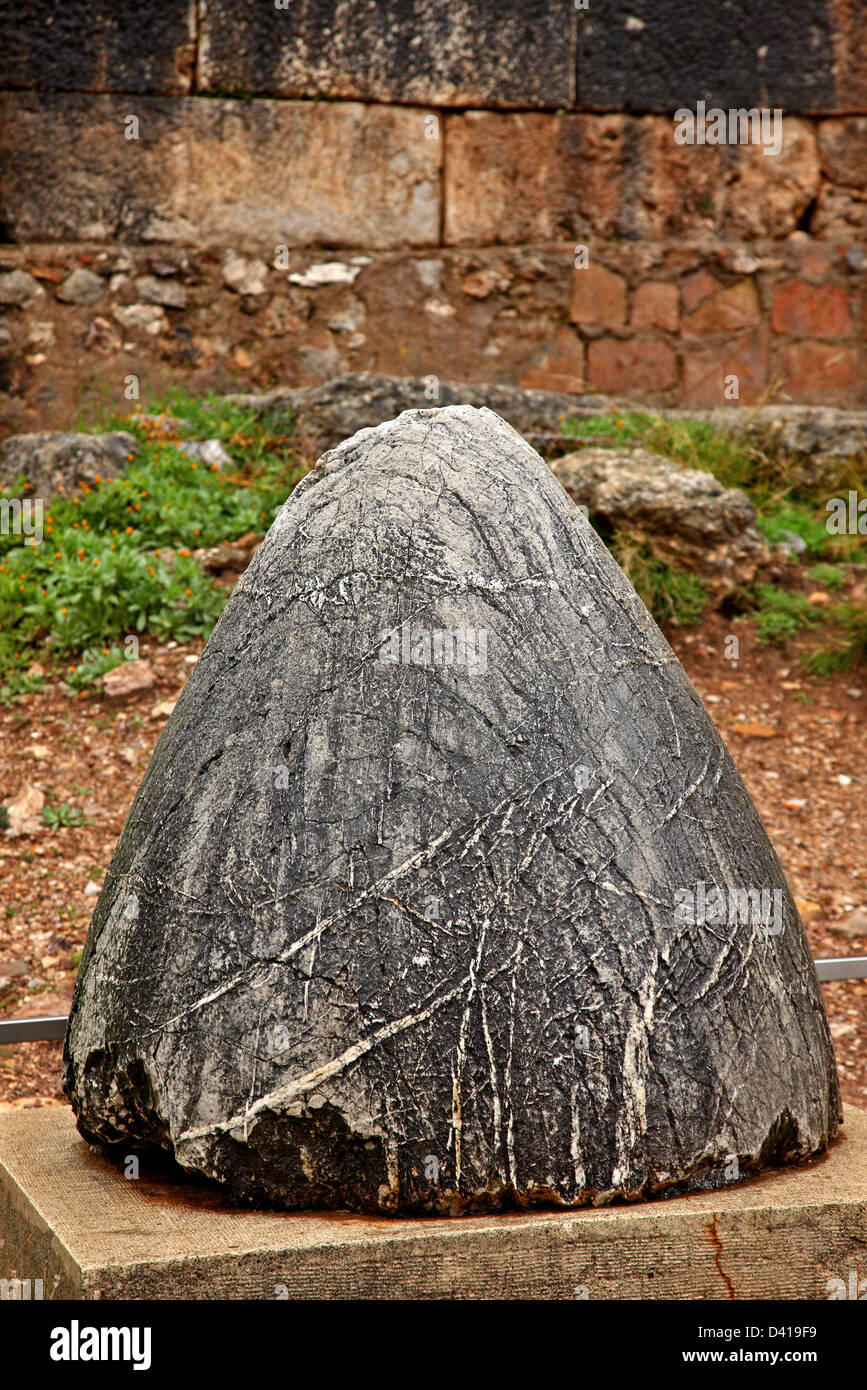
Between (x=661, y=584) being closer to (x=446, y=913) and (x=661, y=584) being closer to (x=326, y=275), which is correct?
(x=326, y=275)

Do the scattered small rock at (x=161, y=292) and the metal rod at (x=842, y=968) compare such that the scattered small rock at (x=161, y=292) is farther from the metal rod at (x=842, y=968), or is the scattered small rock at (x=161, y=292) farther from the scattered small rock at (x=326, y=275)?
the metal rod at (x=842, y=968)

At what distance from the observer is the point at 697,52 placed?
6.76 m

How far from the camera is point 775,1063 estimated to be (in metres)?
1.65

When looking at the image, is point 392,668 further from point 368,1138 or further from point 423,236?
point 423,236

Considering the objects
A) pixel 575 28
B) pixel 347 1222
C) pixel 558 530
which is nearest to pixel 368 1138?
pixel 347 1222

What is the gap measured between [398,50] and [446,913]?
20.9 ft

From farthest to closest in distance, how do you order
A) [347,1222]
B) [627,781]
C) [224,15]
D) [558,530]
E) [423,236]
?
[423,236] → [224,15] → [558,530] → [627,781] → [347,1222]

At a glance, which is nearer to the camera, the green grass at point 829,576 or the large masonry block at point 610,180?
the green grass at point 829,576

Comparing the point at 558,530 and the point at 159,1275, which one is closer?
the point at 159,1275

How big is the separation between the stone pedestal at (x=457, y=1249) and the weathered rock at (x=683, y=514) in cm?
359

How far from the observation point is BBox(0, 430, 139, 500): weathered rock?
17.7ft

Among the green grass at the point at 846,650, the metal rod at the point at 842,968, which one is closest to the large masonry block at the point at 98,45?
the green grass at the point at 846,650

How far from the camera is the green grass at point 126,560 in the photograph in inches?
182
